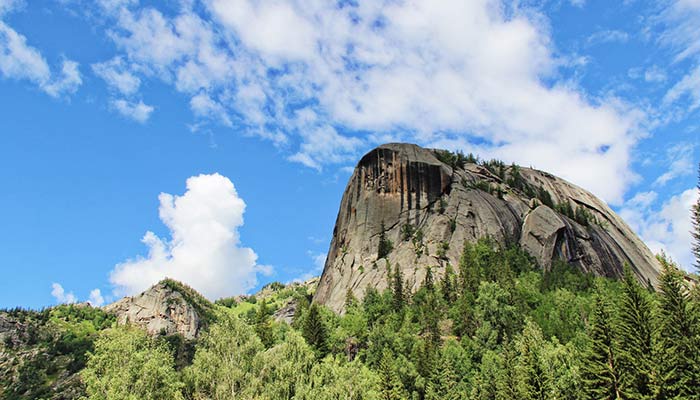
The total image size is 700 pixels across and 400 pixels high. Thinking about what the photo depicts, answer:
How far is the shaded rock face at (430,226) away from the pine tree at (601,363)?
69438 millimetres

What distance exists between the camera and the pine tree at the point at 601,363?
39.3m

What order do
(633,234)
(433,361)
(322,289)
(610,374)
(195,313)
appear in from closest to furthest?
(610,374) < (433,361) < (322,289) < (633,234) < (195,313)

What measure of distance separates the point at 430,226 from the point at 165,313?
111 meters

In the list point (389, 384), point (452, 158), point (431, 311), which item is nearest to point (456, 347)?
point (431, 311)

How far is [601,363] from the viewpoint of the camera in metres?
40.7

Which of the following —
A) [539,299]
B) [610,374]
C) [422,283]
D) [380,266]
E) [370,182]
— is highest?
[370,182]

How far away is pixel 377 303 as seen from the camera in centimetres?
10169

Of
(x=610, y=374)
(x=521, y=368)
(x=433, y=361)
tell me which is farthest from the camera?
(x=433, y=361)

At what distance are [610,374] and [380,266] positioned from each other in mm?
80177

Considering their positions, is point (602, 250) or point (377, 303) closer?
point (377, 303)

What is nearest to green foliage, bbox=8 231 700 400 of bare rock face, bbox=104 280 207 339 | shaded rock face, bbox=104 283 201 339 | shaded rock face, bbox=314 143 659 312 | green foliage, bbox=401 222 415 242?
shaded rock face, bbox=314 143 659 312

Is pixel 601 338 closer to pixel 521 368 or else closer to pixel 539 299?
pixel 521 368

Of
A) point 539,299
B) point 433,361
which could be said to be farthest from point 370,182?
point 433,361

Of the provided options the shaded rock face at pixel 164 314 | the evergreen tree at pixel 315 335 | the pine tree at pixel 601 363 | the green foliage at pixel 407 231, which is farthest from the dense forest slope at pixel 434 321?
the shaded rock face at pixel 164 314
